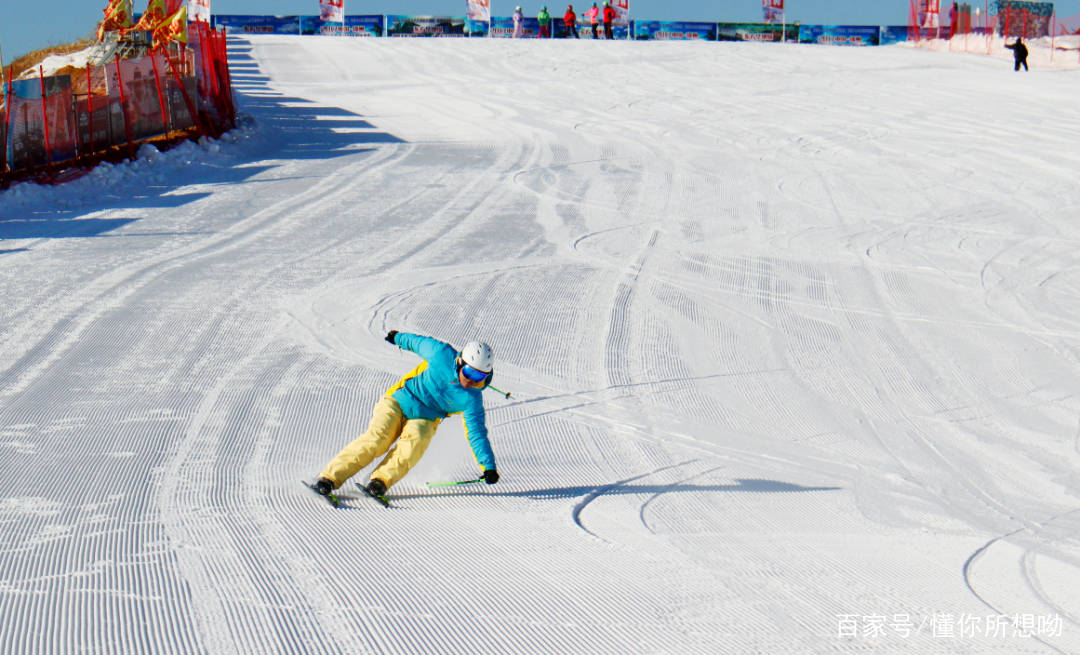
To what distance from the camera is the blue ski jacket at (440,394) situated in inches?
212

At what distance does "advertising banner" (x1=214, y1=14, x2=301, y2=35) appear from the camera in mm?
48156

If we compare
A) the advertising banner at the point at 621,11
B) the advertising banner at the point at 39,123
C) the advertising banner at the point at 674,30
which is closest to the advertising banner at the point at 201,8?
the advertising banner at the point at 39,123

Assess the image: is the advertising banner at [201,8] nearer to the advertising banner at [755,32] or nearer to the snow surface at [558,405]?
the snow surface at [558,405]

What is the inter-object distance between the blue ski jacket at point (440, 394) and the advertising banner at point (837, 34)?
45.6 metres

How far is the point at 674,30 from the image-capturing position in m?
47.8

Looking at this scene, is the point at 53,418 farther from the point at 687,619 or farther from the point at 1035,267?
the point at 1035,267

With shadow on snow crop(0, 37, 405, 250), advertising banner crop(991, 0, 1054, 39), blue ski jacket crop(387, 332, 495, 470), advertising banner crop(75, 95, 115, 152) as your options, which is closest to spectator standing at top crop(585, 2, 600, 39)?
advertising banner crop(991, 0, 1054, 39)

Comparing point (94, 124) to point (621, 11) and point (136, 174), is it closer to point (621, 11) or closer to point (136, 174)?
point (136, 174)

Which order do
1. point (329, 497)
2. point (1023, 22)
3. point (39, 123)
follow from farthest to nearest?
1. point (1023, 22)
2. point (39, 123)
3. point (329, 497)

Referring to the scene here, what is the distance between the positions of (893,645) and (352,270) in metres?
7.74

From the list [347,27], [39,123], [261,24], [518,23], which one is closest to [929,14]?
[518,23]

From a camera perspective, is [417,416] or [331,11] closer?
[417,416]

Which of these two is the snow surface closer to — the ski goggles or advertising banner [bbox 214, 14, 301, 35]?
the ski goggles

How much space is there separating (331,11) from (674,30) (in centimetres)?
1573
